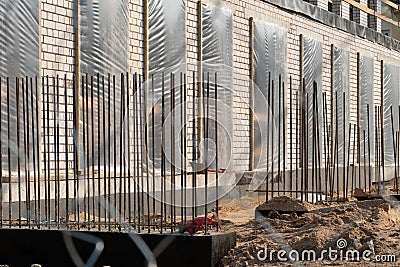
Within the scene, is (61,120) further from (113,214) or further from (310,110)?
(310,110)

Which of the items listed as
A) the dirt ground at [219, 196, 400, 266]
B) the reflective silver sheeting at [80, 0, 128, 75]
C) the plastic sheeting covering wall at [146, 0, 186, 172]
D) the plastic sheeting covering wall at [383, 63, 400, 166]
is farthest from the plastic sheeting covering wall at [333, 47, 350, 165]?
the dirt ground at [219, 196, 400, 266]

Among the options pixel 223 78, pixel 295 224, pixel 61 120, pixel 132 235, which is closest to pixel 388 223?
pixel 295 224

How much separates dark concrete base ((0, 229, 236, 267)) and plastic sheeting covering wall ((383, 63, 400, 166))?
17.8 metres

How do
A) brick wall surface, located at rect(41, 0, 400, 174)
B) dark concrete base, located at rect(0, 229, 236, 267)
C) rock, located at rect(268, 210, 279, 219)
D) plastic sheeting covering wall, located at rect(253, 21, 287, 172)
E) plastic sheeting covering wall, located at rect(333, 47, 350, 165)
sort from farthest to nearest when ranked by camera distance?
plastic sheeting covering wall, located at rect(333, 47, 350, 165)
plastic sheeting covering wall, located at rect(253, 21, 287, 172)
brick wall surface, located at rect(41, 0, 400, 174)
rock, located at rect(268, 210, 279, 219)
dark concrete base, located at rect(0, 229, 236, 267)

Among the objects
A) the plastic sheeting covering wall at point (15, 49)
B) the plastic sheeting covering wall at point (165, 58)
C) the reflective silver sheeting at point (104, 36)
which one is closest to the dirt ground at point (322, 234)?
the plastic sheeting covering wall at point (15, 49)

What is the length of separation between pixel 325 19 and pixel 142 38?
932 centimetres

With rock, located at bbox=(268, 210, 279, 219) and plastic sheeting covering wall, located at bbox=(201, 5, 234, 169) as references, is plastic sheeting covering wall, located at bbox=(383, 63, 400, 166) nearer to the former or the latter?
plastic sheeting covering wall, located at bbox=(201, 5, 234, 169)

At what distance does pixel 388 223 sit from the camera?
9820 mm

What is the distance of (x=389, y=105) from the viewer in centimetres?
2567

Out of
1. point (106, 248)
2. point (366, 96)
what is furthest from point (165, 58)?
point (366, 96)

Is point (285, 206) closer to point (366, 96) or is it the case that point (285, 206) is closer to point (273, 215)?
point (273, 215)

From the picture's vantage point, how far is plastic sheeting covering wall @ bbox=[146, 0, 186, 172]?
13.5m

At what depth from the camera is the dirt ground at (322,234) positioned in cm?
737

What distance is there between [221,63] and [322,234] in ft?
27.9
